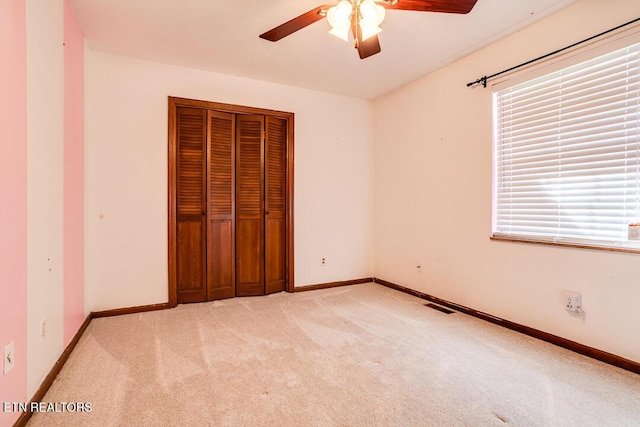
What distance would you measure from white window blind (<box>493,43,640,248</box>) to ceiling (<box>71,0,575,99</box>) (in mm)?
569

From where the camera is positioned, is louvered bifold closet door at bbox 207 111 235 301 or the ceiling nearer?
the ceiling

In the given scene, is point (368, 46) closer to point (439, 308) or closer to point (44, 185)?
point (44, 185)

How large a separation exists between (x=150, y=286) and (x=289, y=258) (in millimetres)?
1551

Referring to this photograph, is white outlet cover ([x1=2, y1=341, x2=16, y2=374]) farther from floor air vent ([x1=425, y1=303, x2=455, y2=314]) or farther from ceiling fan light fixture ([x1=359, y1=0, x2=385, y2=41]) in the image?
floor air vent ([x1=425, y1=303, x2=455, y2=314])

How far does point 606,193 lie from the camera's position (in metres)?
2.12

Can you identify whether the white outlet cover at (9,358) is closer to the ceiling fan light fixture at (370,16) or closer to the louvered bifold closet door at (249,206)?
the louvered bifold closet door at (249,206)

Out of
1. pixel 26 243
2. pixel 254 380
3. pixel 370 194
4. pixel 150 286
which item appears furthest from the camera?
pixel 370 194

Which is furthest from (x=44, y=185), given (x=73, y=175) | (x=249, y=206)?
(x=249, y=206)

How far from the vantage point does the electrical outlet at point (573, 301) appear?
2230 mm

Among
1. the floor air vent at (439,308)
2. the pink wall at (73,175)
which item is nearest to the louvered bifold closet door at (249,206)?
the pink wall at (73,175)

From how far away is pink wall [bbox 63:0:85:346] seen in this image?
227 cm

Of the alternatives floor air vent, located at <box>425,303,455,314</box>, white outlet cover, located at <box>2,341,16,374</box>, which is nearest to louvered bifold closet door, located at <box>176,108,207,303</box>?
white outlet cover, located at <box>2,341,16,374</box>

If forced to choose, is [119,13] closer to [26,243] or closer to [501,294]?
[26,243]

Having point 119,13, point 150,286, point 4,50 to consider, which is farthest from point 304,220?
point 4,50
